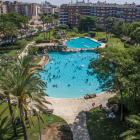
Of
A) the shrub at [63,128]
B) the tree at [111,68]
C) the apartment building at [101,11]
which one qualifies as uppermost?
the apartment building at [101,11]

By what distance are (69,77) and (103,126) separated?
69.0 ft

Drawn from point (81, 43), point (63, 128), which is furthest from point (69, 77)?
point (81, 43)

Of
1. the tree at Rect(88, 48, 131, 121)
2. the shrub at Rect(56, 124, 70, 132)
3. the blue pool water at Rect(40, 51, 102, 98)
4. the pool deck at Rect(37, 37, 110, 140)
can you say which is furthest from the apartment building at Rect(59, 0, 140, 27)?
the shrub at Rect(56, 124, 70, 132)

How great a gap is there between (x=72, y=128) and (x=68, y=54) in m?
40.1

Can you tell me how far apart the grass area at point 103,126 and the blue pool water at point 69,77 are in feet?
30.6

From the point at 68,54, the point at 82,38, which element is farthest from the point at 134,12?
the point at 68,54

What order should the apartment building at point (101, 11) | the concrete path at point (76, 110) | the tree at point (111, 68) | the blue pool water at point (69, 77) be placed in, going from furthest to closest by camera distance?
the apartment building at point (101, 11), the blue pool water at point (69, 77), the concrete path at point (76, 110), the tree at point (111, 68)

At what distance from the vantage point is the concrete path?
20.6m

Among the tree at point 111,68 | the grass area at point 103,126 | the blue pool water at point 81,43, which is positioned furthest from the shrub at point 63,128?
the blue pool water at point 81,43

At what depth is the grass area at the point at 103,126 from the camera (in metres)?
19.6

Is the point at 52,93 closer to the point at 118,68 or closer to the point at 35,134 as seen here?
the point at 35,134

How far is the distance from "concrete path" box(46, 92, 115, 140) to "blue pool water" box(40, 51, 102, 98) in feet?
16.5

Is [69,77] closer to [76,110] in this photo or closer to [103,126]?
[76,110]

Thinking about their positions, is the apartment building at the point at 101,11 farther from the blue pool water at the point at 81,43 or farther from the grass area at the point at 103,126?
the grass area at the point at 103,126
